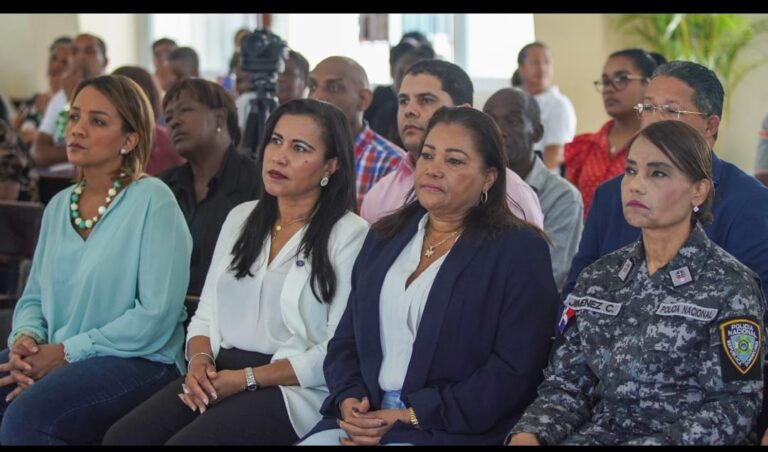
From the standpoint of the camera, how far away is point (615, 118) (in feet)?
13.9

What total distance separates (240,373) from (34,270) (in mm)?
803

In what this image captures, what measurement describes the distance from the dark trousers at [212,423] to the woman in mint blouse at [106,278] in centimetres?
15

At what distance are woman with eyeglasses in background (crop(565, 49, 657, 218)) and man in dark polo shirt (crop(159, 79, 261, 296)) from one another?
1.38 meters

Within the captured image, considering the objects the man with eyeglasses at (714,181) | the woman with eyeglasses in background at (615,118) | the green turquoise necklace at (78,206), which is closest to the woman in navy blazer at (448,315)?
the man with eyeglasses at (714,181)

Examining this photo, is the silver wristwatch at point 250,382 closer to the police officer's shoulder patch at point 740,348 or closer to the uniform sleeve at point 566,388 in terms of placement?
the uniform sleeve at point 566,388

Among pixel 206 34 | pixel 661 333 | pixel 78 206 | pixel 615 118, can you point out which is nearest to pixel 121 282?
pixel 78 206

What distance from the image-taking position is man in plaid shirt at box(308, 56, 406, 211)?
397cm

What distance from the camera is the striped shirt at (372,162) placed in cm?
390

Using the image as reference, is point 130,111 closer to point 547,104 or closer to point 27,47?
point 547,104

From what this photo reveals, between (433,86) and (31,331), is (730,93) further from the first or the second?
(31,331)

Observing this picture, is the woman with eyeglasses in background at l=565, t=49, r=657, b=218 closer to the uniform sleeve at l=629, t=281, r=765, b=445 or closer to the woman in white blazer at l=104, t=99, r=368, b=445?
the woman in white blazer at l=104, t=99, r=368, b=445

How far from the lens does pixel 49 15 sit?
9.54 m

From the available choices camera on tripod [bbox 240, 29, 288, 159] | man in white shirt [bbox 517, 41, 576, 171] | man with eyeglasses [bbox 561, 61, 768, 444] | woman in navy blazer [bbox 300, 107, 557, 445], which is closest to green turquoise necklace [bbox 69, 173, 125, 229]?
woman in navy blazer [bbox 300, 107, 557, 445]

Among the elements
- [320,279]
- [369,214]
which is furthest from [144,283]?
[369,214]
